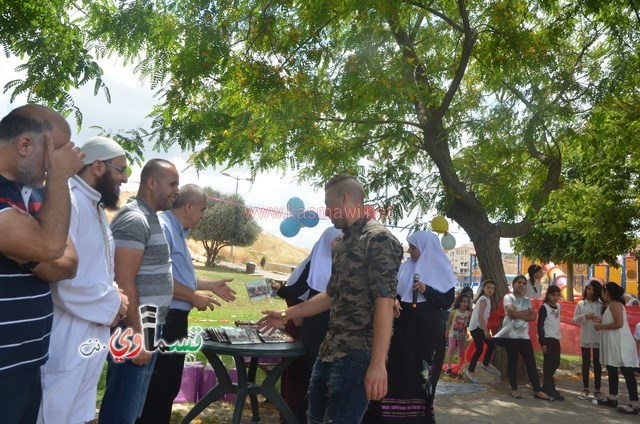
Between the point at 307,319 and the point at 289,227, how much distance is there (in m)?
10.7

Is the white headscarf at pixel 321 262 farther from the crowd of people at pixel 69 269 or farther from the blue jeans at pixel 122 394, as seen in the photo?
the blue jeans at pixel 122 394

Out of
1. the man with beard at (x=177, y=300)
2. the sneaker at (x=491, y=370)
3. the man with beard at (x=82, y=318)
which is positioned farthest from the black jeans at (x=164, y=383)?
the sneaker at (x=491, y=370)

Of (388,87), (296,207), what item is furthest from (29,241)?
(296,207)

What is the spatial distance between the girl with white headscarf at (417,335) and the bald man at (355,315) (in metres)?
1.27

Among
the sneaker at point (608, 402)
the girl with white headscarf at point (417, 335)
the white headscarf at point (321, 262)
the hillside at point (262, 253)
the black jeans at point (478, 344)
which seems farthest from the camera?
the hillside at point (262, 253)

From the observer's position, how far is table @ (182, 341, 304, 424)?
4797 mm

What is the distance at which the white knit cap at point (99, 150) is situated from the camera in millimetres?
3091

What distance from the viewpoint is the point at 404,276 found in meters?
5.93

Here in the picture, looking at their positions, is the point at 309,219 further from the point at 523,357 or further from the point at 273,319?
the point at 273,319

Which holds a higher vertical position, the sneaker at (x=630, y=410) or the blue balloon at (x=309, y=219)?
the blue balloon at (x=309, y=219)

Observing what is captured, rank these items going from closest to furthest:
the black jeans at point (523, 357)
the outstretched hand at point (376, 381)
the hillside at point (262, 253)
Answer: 1. the outstretched hand at point (376, 381)
2. the black jeans at point (523, 357)
3. the hillside at point (262, 253)

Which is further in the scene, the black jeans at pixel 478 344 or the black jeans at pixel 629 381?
the black jeans at pixel 478 344

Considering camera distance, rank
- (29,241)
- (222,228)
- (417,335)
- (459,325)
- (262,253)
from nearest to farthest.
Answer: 1. (29,241)
2. (417,335)
3. (459,325)
4. (222,228)
5. (262,253)

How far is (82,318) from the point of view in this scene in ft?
8.67
